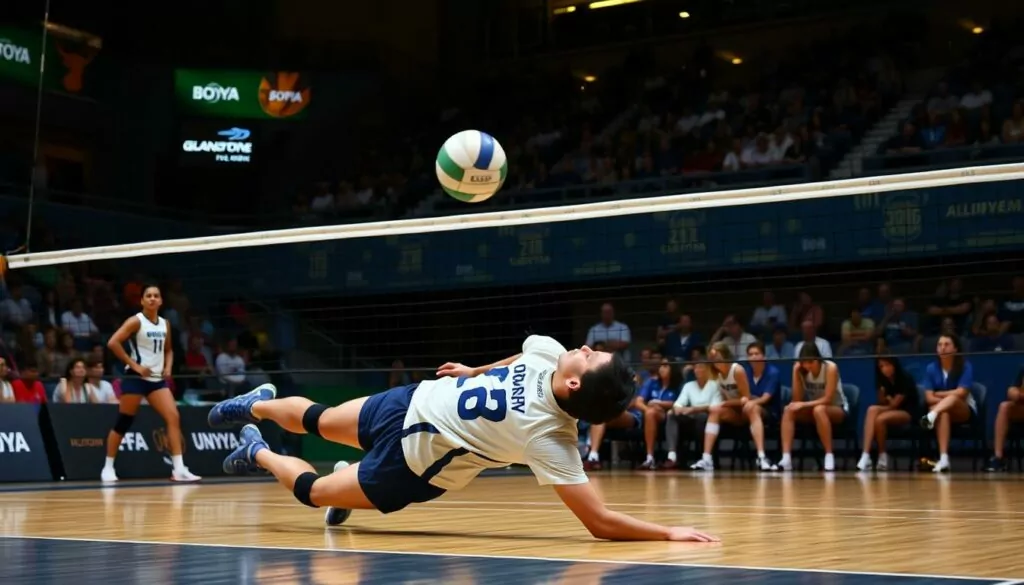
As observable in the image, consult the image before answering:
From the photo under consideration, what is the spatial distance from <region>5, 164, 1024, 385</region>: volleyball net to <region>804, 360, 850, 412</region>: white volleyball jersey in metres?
1.38

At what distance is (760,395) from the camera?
14.5 m

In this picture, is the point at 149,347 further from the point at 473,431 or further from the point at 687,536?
the point at 687,536

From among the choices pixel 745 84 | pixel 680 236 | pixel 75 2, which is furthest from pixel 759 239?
pixel 75 2

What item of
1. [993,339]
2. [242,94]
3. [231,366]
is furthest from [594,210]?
[242,94]

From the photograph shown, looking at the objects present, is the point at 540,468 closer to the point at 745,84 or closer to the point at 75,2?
the point at 745,84

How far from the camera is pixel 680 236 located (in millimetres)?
17438

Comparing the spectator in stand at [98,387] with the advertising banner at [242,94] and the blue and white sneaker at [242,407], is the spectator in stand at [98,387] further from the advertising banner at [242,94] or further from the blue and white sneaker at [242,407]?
the advertising banner at [242,94]

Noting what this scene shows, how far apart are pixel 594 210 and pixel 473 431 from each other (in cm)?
513

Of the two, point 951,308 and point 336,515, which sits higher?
point 951,308

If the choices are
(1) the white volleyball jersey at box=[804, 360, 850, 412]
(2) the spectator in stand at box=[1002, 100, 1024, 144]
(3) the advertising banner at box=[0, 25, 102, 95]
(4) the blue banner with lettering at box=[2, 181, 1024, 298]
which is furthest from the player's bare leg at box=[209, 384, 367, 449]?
(3) the advertising banner at box=[0, 25, 102, 95]

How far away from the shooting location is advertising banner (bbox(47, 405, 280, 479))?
1337cm

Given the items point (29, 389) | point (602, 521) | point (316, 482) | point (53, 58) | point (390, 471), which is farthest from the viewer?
point (53, 58)

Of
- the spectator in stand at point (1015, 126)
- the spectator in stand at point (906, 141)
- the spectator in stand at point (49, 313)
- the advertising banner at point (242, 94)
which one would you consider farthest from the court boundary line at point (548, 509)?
the advertising banner at point (242, 94)

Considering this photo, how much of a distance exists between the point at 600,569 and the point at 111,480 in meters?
8.83
